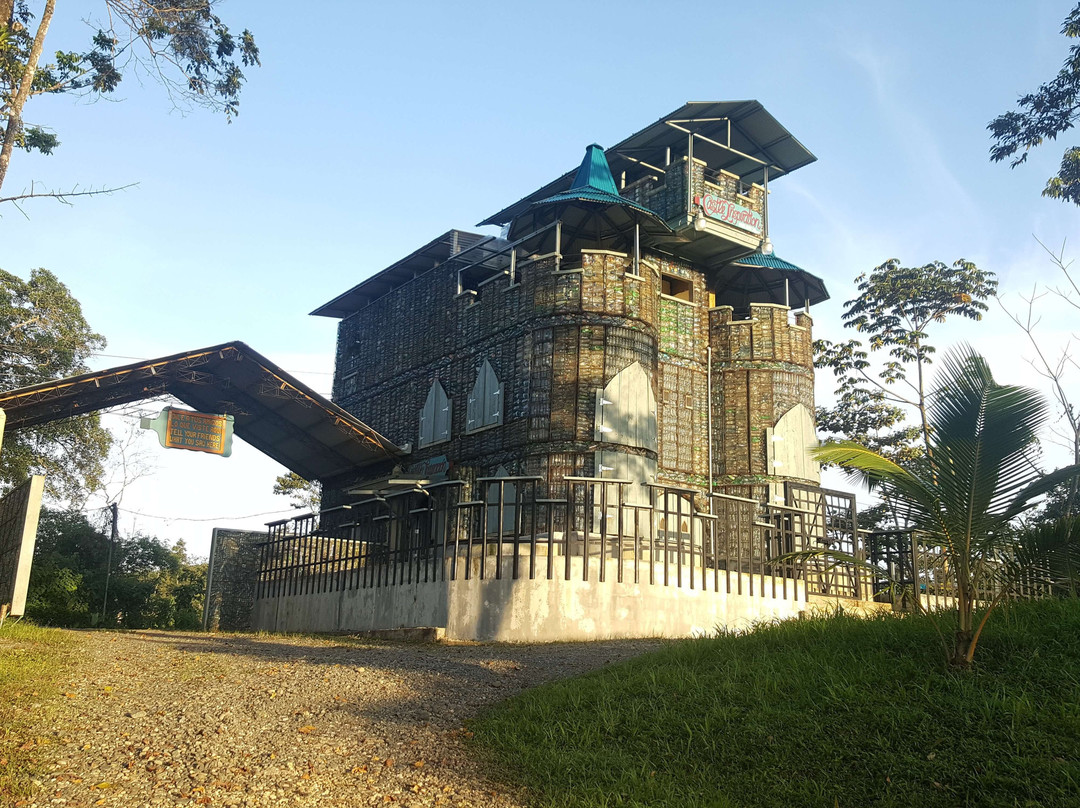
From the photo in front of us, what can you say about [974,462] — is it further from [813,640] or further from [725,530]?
[725,530]

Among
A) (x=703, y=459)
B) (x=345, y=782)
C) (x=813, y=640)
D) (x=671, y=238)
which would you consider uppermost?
(x=671, y=238)

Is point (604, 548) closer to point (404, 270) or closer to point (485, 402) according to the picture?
point (485, 402)

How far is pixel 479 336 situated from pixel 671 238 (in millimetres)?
5002

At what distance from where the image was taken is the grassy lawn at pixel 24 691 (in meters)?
6.12

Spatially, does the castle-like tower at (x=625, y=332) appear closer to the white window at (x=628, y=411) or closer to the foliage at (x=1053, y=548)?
the white window at (x=628, y=411)

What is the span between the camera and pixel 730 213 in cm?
2294

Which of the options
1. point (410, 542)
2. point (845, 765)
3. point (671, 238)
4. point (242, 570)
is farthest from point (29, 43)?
point (845, 765)

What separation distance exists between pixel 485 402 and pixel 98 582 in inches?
441

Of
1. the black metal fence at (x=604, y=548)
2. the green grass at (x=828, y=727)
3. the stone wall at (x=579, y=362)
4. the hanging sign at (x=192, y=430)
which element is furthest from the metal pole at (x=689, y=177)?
the green grass at (x=828, y=727)

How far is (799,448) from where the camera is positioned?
73.7ft

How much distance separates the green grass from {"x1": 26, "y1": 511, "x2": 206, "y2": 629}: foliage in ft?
52.2

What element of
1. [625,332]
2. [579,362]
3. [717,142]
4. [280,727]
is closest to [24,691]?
Answer: [280,727]

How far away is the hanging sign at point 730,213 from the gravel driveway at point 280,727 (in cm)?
1378

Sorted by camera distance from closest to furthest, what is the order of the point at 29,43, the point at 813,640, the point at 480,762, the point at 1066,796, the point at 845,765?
the point at 1066,796 → the point at 845,765 → the point at 480,762 → the point at 813,640 → the point at 29,43
